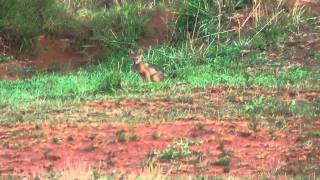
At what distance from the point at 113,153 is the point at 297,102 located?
3.70 m

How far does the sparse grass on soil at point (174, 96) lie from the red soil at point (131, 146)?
2 centimetres

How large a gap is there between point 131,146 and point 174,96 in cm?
288

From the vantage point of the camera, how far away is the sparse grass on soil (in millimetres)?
8391

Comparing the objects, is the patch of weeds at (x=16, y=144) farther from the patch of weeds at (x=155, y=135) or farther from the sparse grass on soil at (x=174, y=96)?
the patch of weeds at (x=155, y=135)

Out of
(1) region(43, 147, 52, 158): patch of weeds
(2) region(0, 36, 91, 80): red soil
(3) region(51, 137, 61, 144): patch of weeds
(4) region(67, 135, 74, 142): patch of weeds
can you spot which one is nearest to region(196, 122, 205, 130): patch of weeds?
(4) region(67, 135, 74, 142): patch of weeds

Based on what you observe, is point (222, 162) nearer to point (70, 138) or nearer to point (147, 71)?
point (70, 138)

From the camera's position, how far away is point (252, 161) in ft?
27.1

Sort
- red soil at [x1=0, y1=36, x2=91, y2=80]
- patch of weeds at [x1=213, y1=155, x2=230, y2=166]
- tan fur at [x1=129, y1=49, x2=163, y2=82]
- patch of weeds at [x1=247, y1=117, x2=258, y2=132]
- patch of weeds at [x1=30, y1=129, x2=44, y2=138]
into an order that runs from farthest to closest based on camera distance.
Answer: red soil at [x1=0, y1=36, x2=91, y2=80]
tan fur at [x1=129, y1=49, x2=163, y2=82]
patch of weeds at [x1=247, y1=117, x2=258, y2=132]
patch of weeds at [x1=30, y1=129, x2=44, y2=138]
patch of weeds at [x1=213, y1=155, x2=230, y2=166]

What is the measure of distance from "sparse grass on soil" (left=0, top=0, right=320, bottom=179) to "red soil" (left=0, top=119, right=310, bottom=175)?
2 centimetres

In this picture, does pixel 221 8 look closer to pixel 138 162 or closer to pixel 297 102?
pixel 297 102

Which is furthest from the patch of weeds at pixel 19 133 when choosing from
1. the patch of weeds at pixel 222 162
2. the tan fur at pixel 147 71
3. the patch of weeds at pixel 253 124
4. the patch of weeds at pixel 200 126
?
the tan fur at pixel 147 71

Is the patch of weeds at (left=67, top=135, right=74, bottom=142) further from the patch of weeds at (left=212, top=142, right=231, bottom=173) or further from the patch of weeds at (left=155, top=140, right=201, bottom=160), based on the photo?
the patch of weeds at (left=212, top=142, right=231, bottom=173)

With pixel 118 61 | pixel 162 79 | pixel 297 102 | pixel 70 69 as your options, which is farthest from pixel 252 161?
pixel 70 69

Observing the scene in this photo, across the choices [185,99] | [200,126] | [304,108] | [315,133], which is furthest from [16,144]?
[304,108]
